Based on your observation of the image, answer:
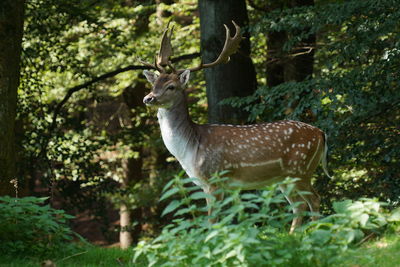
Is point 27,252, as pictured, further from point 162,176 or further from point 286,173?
point 162,176

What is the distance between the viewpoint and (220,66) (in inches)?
387

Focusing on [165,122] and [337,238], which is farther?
[165,122]

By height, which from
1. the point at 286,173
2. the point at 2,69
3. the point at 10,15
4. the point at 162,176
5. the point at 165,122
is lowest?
the point at 162,176

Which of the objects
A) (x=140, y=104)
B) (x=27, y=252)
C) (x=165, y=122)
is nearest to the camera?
(x=27, y=252)

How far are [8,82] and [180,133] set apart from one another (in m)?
2.49

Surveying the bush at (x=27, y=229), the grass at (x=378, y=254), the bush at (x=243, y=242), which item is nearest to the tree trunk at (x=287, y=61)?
the grass at (x=378, y=254)

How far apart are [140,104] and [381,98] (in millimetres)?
10346

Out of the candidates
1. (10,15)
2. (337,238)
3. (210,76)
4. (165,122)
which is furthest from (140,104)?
(337,238)

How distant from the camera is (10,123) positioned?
806cm

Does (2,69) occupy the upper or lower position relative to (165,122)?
upper

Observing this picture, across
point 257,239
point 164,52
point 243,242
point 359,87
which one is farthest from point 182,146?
point 243,242

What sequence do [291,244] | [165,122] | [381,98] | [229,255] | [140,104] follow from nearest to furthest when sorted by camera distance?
[229,255]
[291,244]
[165,122]
[381,98]
[140,104]

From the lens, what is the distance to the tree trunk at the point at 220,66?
9719 mm

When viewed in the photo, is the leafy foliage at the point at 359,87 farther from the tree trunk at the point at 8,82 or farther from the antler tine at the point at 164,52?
the tree trunk at the point at 8,82
